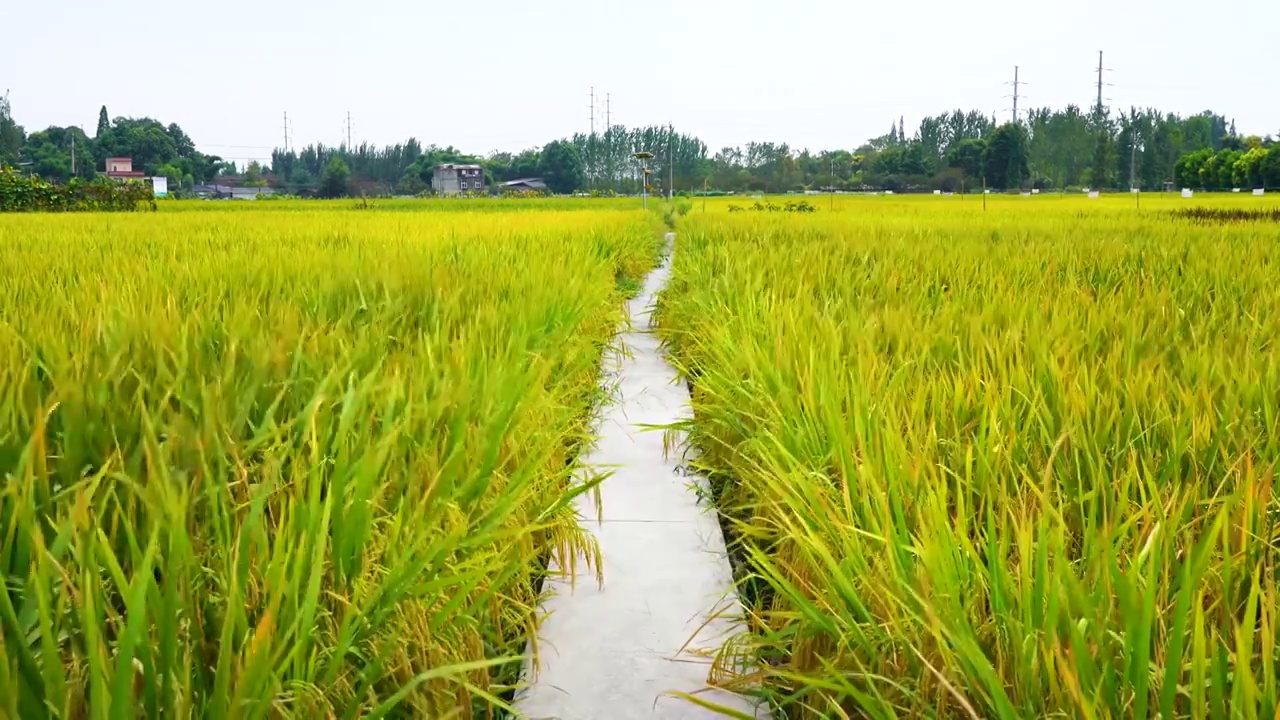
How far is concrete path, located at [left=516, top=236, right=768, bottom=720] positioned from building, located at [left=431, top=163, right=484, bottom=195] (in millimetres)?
74329

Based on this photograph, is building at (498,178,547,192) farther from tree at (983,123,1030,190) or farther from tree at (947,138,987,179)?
tree at (983,123,1030,190)

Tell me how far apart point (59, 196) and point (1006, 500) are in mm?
23431

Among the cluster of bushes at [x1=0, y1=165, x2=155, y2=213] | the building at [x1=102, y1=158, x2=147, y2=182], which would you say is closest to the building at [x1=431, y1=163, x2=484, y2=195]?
the building at [x1=102, y1=158, x2=147, y2=182]

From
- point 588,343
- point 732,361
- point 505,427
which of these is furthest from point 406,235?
point 505,427

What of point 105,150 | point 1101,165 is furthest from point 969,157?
point 105,150

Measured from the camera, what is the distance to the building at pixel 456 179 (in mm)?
76188

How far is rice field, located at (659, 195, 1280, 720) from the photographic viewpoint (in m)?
1.07

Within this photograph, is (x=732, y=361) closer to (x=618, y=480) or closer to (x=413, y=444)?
(x=618, y=480)

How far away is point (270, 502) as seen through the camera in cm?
150

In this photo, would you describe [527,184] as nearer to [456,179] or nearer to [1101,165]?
[456,179]

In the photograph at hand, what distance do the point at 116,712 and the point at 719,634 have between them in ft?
4.04

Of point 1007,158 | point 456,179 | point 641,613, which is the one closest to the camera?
point 641,613

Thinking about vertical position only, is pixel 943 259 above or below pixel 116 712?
above

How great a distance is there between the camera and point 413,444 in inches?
68.3
